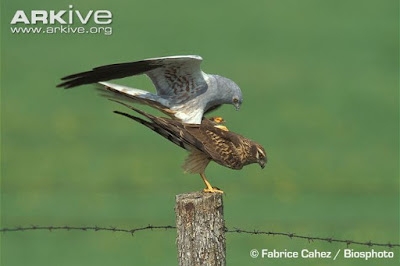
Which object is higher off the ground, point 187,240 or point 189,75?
point 189,75

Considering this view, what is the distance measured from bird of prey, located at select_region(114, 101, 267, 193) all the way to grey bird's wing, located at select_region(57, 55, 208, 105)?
56 centimetres

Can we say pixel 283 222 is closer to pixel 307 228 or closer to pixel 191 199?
pixel 307 228

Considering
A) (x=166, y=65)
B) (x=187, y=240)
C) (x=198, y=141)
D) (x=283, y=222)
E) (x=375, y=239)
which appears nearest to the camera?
(x=187, y=240)

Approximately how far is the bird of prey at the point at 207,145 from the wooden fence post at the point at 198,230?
0.37 meters

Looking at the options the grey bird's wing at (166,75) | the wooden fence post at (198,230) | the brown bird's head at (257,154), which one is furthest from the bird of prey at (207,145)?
the grey bird's wing at (166,75)

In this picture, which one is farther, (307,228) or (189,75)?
(307,228)

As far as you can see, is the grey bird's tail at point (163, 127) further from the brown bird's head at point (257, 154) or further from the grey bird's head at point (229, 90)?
the grey bird's head at point (229, 90)

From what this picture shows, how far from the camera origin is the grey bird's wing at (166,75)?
→ 21.8 ft

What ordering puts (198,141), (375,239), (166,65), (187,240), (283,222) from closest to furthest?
(187,240) → (198,141) → (166,65) → (375,239) → (283,222)

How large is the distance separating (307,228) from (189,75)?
5.17 metres

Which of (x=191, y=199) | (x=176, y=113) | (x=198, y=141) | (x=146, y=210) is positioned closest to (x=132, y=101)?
(x=176, y=113)

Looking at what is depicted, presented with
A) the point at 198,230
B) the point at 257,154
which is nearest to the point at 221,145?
the point at 257,154

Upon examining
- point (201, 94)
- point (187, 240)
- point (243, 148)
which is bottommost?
point (187, 240)

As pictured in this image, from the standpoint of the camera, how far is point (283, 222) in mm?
12258
